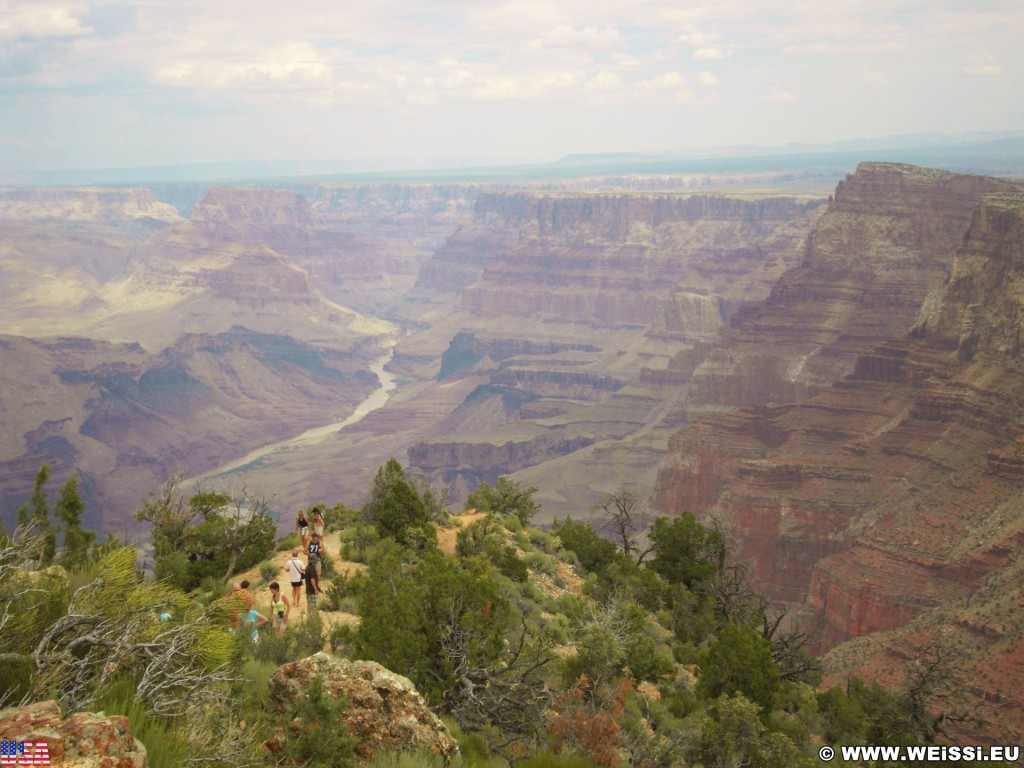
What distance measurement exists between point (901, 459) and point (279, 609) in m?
50.3

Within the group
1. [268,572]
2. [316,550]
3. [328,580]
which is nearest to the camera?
[316,550]

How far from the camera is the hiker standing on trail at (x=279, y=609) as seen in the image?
18578 mm

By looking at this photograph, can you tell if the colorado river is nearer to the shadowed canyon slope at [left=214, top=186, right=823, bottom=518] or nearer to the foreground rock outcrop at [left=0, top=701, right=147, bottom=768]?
the shadowed canyon slope at [left=214, top=186, right=823, bottom=518]

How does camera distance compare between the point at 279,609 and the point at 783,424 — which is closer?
the point at 279,609

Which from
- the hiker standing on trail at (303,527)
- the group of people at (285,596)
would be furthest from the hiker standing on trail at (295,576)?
the hiker standing on trail at (303,527)

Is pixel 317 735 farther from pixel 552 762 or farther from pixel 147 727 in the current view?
pixel 552 762

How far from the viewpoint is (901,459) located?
60406mm

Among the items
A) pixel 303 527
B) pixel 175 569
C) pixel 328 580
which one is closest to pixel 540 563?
pixel 303 527

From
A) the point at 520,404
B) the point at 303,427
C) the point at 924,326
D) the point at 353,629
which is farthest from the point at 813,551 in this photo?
the point at 303,427

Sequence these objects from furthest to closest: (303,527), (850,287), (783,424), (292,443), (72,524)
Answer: (292,443) < (850,287) < (783,424) < (303,527) < (72,524)

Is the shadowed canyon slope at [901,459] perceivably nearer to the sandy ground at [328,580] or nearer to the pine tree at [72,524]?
the sandy ground at [328,580]

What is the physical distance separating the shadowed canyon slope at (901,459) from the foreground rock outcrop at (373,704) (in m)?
29.1

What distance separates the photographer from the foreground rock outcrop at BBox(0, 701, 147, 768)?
25.5ft

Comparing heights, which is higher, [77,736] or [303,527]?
[77,736]
